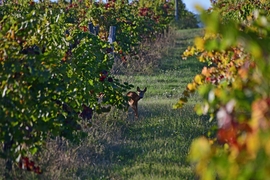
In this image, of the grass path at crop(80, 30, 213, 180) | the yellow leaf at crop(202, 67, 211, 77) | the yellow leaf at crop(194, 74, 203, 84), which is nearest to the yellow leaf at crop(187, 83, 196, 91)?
the yellow leaf at crop(194, 74, 203, 84)

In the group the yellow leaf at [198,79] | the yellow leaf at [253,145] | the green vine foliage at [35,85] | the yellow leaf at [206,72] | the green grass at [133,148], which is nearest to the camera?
the yellow leaf at [253,145]

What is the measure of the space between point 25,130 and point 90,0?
43.8ft

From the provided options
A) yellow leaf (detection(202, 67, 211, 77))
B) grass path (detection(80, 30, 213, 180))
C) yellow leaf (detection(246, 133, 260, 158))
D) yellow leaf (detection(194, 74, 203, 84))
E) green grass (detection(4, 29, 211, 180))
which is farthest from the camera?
grass path (detection(80, 30, 213, 180))

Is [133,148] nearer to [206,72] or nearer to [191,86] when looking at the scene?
[206,72]

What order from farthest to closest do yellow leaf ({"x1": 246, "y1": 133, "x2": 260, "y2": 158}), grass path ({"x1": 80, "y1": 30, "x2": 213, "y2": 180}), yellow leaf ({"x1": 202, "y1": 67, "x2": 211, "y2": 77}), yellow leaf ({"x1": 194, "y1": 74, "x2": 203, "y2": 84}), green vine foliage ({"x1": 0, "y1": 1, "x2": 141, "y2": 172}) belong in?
grass path ({"x1": 80, "y1": 30, "x2": 213, "y2": 180})
green vine foliage ({"x1": 0, "y1": 1, "x2": 141, "y2": 172})
yellow leaf ({"x1": 202, "y1": 67, "x2": 211, "y2": 77})
yellow leaf ({"x1": 194, "y1": 74, "x2": 203, "y2": 84})
yellow leaf ({"x1": 246, "y1": 133, "x2": 260, "y2": 158})

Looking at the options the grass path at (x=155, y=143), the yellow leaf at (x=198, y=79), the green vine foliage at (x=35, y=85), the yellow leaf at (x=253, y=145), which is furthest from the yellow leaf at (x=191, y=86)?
the yellow leaf at (x=253, y=145)

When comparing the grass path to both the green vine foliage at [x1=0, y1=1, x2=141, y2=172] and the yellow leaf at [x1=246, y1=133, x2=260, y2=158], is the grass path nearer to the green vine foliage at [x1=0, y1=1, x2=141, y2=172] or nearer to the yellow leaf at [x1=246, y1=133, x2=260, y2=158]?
the green vine foliage at [x1=0, y1=1, x2=141, y2=172]

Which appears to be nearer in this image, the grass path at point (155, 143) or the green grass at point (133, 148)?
the green grass at point (133, 148)

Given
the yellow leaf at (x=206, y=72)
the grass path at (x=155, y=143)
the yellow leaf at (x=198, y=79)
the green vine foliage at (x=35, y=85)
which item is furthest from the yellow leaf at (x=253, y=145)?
the grass path at (x=155, y=143)

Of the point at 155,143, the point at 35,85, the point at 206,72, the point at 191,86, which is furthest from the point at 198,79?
the point at 155,143

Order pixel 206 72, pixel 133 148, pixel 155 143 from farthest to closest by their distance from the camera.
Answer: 1. pixel 155 143
2. pixel 133 148
3. pixel 206 72

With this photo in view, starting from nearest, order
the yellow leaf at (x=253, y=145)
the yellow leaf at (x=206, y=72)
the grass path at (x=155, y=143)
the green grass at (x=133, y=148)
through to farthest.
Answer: the yellow leaf at (x=253, y=145) < the yellow leaf at (x=206, y=72) < the green grass at (x=133, y=148) < the grass path at (x=155, y=143)

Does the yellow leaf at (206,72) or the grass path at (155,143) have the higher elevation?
the yellow leaf at (206,72)

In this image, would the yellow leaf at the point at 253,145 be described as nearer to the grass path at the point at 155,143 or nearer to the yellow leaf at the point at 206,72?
the yellow leaf at the point at 206,72
